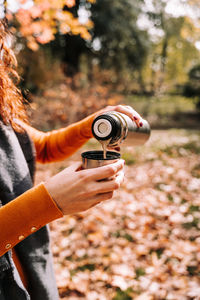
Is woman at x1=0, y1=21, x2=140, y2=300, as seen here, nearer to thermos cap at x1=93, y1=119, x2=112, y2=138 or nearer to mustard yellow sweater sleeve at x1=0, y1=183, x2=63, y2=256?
mustard yellow sweater sleeve at x1=0, y1=183, x2=63, y2=256

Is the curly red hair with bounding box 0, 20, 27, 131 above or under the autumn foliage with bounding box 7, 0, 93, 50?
under

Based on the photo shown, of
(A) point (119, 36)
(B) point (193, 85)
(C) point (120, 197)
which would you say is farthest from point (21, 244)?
(A) point (119, 36)

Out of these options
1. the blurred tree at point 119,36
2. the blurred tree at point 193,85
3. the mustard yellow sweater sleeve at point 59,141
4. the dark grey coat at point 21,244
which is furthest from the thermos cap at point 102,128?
the blurred tree at point 193,85

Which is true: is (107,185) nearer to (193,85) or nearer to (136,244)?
(136,244)

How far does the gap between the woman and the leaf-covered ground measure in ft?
3.75

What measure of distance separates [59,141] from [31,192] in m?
0.81

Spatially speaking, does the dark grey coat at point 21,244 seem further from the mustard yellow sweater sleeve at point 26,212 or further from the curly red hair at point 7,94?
the mustard yellow sweater sleeve at point 26,212

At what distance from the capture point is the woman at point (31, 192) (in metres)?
0.81

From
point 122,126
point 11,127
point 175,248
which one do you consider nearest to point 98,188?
point 122,126

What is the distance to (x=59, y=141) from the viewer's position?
1.60 metres

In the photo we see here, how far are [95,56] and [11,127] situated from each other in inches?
479

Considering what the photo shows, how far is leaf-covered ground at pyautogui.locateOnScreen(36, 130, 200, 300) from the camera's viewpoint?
7.36ft

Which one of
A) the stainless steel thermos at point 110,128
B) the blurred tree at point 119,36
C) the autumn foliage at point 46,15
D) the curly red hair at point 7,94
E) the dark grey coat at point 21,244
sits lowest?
the dark grey coat at point 21,244

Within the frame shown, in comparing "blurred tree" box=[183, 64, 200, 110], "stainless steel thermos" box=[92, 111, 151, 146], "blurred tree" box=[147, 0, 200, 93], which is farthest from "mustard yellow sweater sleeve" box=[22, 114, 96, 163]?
"blurred tree" box=[183, 64, 200, 110]
